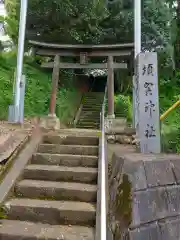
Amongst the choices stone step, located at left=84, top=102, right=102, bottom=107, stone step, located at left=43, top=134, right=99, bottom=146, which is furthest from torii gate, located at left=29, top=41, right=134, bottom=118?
stone step, located at left=84, top=102, right=102, bottom=107

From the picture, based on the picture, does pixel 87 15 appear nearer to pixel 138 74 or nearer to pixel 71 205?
pixel 138 74

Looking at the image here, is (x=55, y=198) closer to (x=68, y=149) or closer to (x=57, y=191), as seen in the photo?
(x=57, y=191)

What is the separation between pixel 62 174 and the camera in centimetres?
439

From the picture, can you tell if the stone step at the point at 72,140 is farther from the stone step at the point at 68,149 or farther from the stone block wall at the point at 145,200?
the stone block wall at the point at 145,200

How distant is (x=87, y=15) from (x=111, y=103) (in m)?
5.34

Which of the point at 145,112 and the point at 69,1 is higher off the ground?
the point at 69,1

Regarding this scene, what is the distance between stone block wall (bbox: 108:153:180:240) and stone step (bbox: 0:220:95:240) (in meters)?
0.37

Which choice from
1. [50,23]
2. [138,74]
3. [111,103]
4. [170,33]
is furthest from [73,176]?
[170,33]

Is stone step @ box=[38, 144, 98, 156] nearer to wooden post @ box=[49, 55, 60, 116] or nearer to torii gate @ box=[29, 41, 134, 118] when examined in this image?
wooden post @ box=[49, 55, 60, 116]

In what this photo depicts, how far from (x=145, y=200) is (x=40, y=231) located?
133 centimetres

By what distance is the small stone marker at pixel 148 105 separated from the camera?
454 centimetres

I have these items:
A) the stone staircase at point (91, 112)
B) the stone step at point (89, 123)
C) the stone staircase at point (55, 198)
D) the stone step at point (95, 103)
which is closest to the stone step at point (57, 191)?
the stone staircase at point (55, 198)

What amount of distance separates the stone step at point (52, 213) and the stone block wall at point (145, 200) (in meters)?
0.33

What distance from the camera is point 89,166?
4785 millimetres
